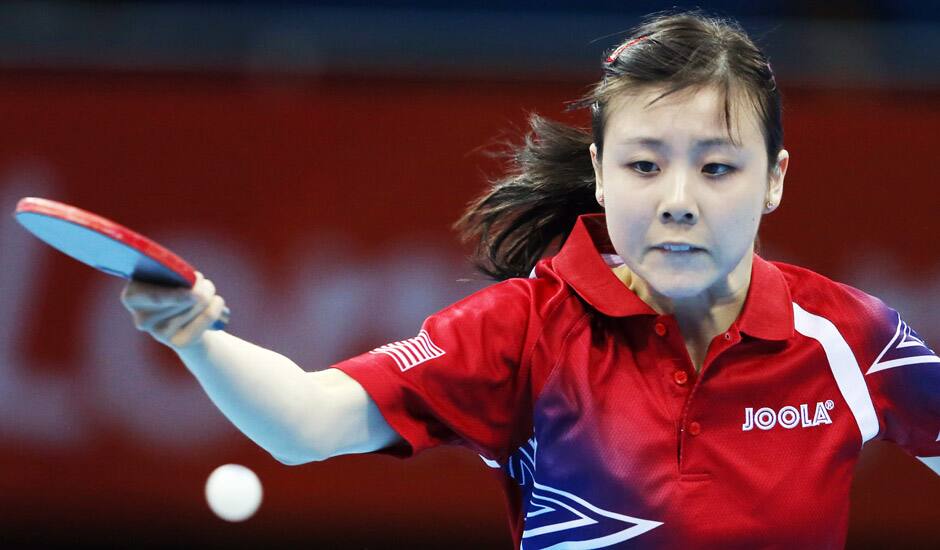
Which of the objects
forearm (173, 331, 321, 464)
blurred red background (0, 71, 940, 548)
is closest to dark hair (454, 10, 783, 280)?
forearm (173, 331, 321, 464)

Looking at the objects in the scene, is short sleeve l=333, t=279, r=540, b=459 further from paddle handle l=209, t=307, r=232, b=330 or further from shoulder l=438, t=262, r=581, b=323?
paddle handle l=209, t=307, r=232, b=330

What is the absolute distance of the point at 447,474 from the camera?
4789 millimetres

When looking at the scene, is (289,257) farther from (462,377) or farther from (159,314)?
(159,314)

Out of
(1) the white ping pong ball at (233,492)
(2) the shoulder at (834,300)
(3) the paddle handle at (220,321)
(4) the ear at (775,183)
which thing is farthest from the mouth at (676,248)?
(1) the white ping pong ball at (233,492)

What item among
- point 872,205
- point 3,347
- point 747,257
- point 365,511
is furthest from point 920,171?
point 3,347

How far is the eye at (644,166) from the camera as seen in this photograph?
212 centimetres

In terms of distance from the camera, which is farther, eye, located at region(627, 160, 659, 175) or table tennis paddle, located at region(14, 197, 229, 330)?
eye, located at region(627, 160, 659, 175)

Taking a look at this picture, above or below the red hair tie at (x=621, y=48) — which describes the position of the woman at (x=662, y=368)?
below

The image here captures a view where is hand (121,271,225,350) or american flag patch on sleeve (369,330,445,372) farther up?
hand (121,271,225,350)

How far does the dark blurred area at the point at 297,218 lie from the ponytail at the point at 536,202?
1968mm

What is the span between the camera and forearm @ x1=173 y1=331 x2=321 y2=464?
1826mm

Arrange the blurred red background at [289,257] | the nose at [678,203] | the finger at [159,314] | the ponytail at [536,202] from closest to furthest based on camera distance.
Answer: the finger at [159,314] → the nose at [678,203] → the ponytail at [536,202] → the blurred red background at [289,257]

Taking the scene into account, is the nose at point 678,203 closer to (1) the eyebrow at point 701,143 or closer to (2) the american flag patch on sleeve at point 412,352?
(1) the eyebrow at point 701,143

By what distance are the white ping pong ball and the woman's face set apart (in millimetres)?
2946
